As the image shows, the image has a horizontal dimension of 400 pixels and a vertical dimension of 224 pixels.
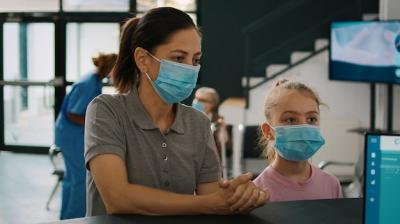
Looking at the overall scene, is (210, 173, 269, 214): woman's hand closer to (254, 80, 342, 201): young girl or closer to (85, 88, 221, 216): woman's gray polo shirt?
(85, 88, 221, 216): woman's gray polo shirt

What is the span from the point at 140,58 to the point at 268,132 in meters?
0.55

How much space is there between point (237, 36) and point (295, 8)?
760 mm

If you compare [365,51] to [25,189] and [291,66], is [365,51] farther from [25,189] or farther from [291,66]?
[25,189]

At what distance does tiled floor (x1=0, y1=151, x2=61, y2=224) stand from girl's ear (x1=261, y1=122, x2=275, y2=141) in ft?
9.70

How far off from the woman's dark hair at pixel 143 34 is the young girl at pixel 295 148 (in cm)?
49

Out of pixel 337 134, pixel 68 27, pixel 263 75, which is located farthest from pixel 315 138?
pixel 68 27

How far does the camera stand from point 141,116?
1490 millimetres

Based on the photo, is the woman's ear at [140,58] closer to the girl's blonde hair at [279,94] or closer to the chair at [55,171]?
the girl's blonde hair at [279,94]

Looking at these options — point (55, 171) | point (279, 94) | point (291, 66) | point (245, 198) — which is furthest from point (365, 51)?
point (245, 198)

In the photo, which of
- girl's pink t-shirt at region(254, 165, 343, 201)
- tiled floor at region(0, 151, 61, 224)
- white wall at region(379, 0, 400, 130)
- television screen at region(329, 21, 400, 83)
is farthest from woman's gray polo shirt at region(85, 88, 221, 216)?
white wall at region(379, 0, 400, 130)

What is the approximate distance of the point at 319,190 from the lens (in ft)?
5.78

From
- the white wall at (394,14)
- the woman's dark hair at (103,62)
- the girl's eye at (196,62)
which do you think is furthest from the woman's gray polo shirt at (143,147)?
the white wall at (394,14)

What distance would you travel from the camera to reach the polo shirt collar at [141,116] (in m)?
1.48

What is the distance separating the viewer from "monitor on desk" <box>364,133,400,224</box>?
933 millimetres
